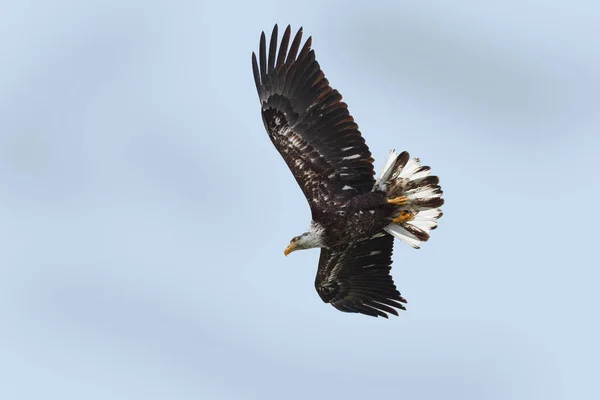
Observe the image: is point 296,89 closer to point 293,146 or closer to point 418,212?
point 293,146

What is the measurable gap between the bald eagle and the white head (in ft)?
0.05

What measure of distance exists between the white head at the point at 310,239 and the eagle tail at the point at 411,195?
3.52 feet

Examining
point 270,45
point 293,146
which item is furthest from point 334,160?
point 270,45

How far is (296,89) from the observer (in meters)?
17.7

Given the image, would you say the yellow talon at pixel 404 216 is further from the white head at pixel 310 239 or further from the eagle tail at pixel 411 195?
the white head at pixel 310 239

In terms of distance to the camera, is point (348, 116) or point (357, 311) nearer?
point (348, 116)

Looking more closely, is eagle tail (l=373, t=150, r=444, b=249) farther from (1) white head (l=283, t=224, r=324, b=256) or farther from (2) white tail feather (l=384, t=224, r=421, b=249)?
(1) white head (l=283, t=224, r=324, b=256)

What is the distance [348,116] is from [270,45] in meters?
1.64

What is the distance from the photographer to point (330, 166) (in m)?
17.6

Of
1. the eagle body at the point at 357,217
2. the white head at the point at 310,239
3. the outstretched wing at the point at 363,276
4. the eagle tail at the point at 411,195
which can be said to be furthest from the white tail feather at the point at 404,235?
the white head at the point at 310,239

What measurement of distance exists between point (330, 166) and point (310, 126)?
66cm

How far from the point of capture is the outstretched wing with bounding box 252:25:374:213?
57.2 ft

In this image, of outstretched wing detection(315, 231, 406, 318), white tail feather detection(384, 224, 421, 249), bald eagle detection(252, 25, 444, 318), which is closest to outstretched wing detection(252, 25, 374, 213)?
bald eagle detection(252, 25, 444, 318)

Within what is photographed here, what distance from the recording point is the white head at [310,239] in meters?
17.8
